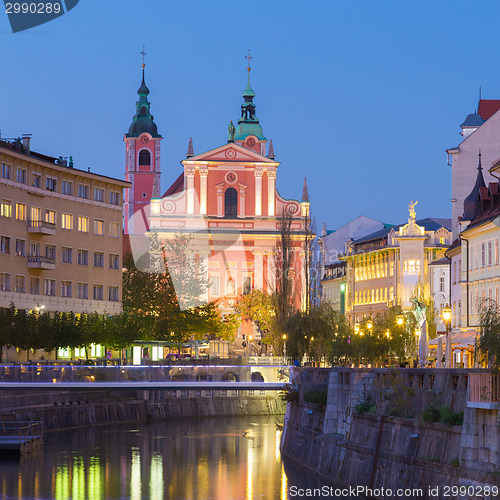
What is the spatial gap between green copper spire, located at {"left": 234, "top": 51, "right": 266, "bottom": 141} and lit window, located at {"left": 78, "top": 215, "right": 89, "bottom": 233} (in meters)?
52.3

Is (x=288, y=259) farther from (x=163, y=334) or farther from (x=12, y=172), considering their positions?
(x=12, y=172)

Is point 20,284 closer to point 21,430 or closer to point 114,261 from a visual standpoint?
point 114,261

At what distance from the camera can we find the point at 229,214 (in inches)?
5098

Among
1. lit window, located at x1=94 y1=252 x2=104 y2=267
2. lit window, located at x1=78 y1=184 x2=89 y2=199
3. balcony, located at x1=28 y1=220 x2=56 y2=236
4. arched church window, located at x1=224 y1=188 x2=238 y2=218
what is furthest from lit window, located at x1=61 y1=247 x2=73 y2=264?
arched church window, located at x1=224 y1=188 x2=238 y2=218

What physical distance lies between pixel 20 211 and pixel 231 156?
4408cm

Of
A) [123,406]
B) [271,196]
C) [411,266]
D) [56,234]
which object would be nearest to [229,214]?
[271,196]

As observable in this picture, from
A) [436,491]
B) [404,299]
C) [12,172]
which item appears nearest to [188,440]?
[12,172]

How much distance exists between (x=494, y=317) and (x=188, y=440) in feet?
122

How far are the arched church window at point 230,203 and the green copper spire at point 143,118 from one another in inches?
1375

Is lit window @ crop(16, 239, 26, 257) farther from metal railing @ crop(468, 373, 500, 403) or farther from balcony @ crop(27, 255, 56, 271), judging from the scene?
metal railing @ crop(468, 373, 500, 403)

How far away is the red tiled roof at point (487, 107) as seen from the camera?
89875 millimetres

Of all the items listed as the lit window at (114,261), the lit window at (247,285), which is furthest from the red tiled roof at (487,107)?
the lit window at (247,285)

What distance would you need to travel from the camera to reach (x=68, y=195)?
92938 mm

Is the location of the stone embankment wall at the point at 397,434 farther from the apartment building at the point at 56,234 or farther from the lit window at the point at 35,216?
the lit window at the point at 35,216
